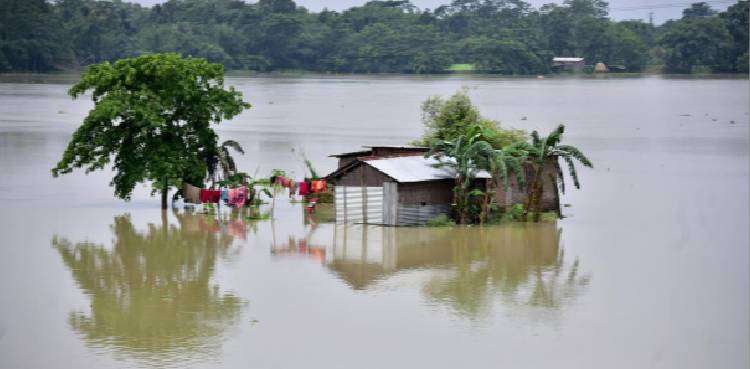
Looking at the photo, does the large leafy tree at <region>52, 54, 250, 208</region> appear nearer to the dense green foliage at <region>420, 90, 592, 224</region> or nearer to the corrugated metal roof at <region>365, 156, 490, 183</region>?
the corrugated metal roof at <region>365, 156, 490, 183</region>

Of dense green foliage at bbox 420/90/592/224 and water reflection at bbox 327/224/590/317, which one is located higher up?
dense green foliage at bbox 420/90/592/224

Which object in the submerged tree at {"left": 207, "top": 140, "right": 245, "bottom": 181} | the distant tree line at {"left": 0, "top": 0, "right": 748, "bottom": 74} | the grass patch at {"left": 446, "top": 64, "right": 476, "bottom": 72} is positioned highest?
the distant tree line at {"left": 0, "top": 0, "right": 748, "bottom": 74}

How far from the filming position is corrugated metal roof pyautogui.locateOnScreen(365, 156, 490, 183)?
91.5 ft

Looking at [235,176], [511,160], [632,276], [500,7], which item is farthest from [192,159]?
[500,7]

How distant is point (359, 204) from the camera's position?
2891 cm

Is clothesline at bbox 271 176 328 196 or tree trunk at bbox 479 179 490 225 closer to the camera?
tree trunk at bbox 479 179 490 225

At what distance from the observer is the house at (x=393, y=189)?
28078mm

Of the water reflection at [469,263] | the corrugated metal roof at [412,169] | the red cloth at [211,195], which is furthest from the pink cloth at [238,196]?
the corrugated metal roof at [412,169]

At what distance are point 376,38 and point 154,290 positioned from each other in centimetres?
12247

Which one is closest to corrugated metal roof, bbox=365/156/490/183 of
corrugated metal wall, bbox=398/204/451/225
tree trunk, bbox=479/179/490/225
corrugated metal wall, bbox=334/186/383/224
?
tree trunk, bbox=479/179/490/225

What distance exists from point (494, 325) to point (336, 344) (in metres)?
2.61

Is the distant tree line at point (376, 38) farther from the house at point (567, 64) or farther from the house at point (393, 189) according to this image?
the house at point (393, 189)

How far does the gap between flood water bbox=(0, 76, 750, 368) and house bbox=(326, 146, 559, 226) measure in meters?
0.47

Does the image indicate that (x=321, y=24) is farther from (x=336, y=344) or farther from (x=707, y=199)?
(x=336, y=344)
